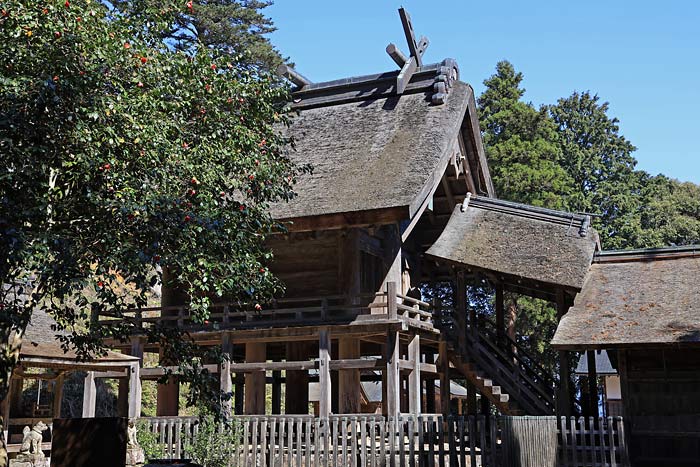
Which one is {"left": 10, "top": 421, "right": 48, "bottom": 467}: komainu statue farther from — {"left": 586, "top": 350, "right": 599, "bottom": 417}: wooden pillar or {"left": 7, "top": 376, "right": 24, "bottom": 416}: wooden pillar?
{"left": 586, "top": 350, "right": 599, "bottom": 417}: wooden pillar

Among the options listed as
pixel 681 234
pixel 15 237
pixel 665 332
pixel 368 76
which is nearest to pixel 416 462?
pixel 665 332

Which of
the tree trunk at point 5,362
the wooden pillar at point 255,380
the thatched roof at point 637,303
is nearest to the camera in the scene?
the tree trunk at point 5,362

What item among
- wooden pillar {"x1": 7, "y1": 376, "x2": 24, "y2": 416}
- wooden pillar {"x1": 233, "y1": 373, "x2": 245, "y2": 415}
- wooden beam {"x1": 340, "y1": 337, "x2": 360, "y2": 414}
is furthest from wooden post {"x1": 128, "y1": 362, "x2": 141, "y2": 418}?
wooden pillar {"x1": 233, "y1": 373, "x2": 245, "y2": 415}

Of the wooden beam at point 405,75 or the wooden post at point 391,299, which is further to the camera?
the wooden beam at point 405,75

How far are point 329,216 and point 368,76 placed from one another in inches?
316

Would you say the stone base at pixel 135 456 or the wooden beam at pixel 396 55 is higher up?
the wooden beam at pixel 396 55

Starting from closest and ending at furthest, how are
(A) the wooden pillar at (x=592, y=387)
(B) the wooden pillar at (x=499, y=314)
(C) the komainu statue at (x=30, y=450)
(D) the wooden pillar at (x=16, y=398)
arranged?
(A) the wooden pillar at (x=592, y=387) → (C) the komainu statue at (x=30, y=450) → (B) the wooden pillar at (x=499, y=314) → (D) the wooden pillar at (x=16, y=398)

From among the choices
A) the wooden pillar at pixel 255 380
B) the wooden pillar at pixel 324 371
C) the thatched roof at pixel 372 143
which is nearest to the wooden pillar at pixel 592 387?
the thatched roof at pixel 372 143

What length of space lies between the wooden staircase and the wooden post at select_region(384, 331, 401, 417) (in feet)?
7.07

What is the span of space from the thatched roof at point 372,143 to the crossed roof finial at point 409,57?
0.92 feet

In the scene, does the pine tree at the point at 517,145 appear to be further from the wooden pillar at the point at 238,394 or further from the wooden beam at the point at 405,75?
the wooden pillar at the point at 238,394

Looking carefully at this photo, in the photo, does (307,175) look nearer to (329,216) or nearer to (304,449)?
(329,216)

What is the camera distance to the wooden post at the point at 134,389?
19.8m

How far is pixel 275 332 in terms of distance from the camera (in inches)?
771
